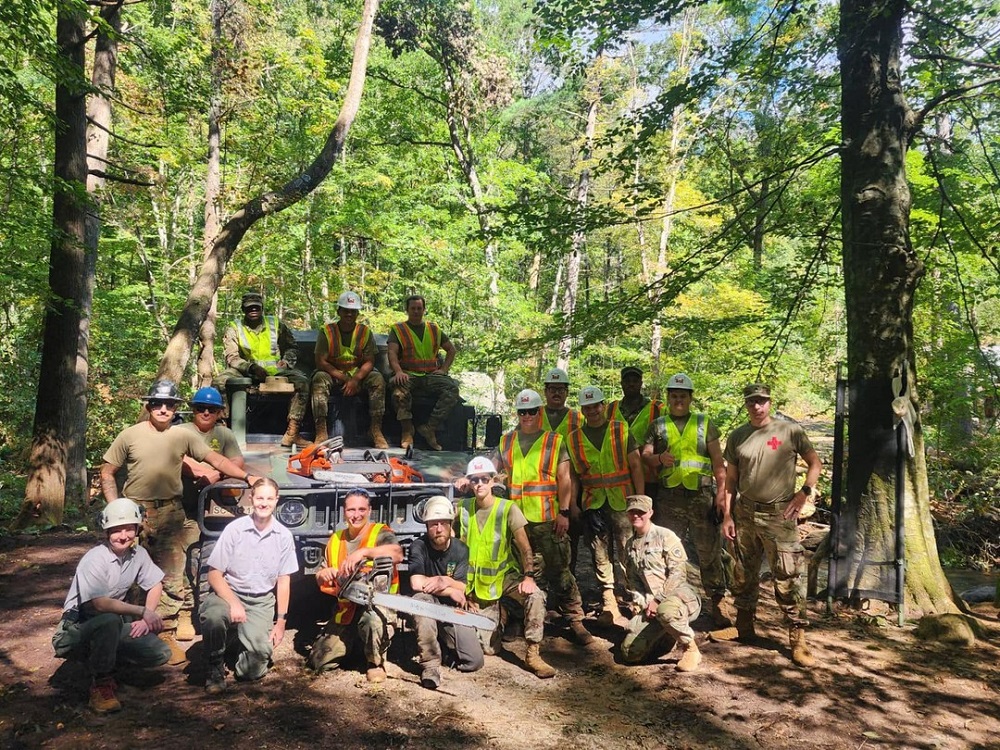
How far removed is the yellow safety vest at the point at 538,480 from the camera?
6.39 m

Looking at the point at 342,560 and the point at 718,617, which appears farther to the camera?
the point at 718,617

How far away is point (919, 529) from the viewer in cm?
701

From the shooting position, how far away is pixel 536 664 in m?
5.53

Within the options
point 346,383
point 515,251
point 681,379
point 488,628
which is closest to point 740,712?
point 488,628

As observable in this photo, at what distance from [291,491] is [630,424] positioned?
3.47 meters

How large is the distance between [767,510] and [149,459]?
16.1 feet

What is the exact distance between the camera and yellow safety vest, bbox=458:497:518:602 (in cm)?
575

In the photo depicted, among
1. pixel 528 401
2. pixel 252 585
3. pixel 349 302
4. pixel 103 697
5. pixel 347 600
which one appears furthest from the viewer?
pixel 349 302

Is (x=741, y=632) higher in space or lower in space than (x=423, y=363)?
lower

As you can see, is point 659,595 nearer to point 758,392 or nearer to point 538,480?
point 538,480

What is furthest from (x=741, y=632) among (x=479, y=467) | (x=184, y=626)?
(x=184, y=626)

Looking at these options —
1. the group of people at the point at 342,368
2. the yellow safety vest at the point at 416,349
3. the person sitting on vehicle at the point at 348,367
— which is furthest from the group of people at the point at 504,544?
the yellow safety vest at the point at 416,349

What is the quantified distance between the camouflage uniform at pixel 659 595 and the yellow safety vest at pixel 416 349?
11.2 ft

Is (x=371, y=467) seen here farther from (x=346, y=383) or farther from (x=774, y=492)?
(x=774, y=492)
